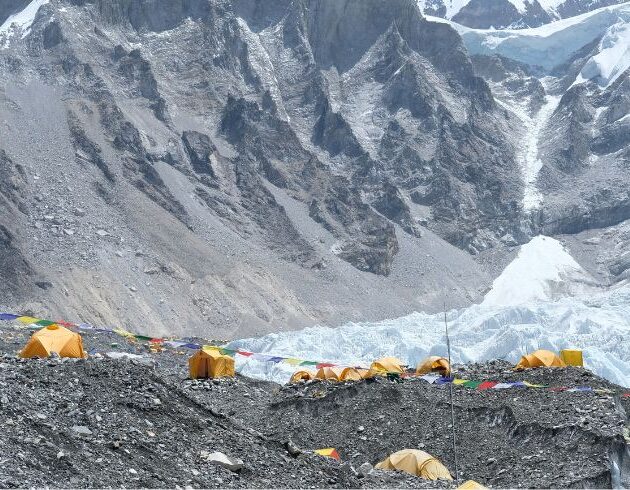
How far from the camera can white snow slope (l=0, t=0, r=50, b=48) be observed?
168875 mm

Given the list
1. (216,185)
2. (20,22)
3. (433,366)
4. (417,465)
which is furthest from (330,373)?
(20,22)

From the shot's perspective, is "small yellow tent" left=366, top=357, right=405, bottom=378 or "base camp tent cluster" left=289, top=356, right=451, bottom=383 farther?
"small yellow tent" left=366, top=357, right=405, bottom=378

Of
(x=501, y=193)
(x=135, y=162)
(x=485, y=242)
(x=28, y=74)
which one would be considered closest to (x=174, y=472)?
(x=135, y=162)

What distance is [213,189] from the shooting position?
155 metres

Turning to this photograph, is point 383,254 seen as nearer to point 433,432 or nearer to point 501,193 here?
point 501,193

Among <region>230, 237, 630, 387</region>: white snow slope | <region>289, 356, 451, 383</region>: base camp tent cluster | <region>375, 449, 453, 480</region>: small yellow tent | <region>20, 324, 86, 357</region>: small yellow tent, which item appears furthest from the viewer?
<region>230, 237, 630, 387</region>: white snow slope

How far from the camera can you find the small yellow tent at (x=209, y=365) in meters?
43.5

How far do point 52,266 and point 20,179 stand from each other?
17254 millimetres

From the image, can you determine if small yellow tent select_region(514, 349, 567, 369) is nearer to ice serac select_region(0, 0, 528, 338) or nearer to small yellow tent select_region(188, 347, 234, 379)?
small yellow tent select_region(188, 347, 234, 379)

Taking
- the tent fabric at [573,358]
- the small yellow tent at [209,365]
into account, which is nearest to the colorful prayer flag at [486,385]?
the tent fabric at [573,358]

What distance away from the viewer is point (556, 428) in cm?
3216

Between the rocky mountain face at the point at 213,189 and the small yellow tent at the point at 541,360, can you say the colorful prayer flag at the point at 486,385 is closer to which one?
the small yellow tent at the point at 541,360

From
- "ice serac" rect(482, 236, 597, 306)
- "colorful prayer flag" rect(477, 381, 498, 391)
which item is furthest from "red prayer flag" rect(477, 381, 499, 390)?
"ice serac" rect(482, 236, 597, 306)

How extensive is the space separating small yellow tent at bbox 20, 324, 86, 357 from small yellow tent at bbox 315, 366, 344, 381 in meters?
10.2
